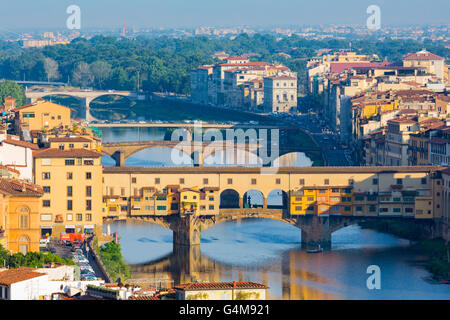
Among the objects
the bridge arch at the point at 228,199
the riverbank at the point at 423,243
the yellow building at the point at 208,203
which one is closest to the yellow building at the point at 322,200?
the riverbank at the point at 423,243

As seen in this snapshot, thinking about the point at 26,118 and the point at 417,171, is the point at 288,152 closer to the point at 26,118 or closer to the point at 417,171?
the point at 26,118

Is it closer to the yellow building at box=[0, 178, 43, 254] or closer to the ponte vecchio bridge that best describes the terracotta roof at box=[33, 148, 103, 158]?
the ponte vecchio bridge

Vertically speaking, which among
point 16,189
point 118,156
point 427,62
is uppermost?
point 427,62

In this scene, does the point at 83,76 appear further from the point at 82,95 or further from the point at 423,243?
the point at 423,243

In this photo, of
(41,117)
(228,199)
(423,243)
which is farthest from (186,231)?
(41,117)

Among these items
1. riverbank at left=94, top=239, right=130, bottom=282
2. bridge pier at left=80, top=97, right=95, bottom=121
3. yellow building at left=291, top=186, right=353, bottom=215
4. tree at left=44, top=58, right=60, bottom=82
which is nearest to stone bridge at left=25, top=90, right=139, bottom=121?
bridge pier at left=80, top=97, right=95, bottom=121

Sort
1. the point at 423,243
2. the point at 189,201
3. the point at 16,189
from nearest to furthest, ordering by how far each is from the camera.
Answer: the point at 16,189
the point at 423,243
the point at 189,201
